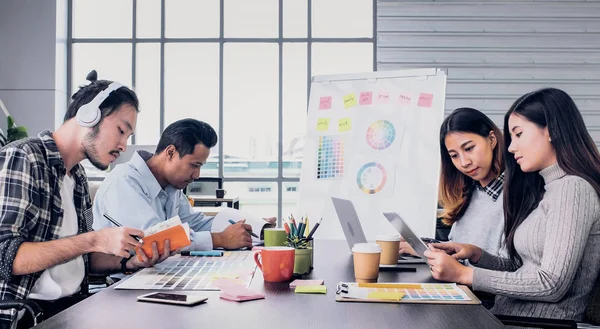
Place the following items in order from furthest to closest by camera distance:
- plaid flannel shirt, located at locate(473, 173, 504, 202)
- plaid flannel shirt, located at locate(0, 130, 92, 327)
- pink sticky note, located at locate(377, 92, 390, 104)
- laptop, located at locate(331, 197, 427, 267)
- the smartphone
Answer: pink sticky note, located at locate(377, 92, 390, 104), plaid flannel shirt, located at locate(473, 173, 504, 202), laptop, located at locate(331, 197, 427, 267), plaid flannel shirt, located at locate(0, 130, 92, 327), the smartphone

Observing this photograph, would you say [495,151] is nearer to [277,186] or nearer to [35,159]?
[35,159]

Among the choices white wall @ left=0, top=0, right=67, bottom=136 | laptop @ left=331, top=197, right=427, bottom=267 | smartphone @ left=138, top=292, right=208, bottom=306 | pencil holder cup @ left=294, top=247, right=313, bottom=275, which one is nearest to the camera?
smartphone @ left=138, top=292, right=208, bottom=306

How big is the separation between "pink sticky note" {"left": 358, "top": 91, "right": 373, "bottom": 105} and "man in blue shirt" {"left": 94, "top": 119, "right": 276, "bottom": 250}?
117cm

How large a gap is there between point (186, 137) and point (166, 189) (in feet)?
0.95

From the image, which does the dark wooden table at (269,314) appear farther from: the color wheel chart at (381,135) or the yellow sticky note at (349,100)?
the yellow sticky note at (349,100)

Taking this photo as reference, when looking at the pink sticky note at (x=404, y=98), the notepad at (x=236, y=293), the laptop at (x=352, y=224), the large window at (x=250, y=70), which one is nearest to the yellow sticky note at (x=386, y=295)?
the notepad at (x=236, y=293)

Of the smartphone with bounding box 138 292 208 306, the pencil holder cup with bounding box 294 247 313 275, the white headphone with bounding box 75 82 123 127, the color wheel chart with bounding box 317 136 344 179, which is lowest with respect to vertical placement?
the smartphone with bounding box 138 292 208 306

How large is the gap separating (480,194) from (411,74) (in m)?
1.20

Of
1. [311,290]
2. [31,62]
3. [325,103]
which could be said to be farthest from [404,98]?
[31,62]

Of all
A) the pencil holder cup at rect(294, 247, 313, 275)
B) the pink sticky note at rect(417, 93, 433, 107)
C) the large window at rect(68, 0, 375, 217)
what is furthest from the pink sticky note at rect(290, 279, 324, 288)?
the large window at rect(68, 0, 375, 217)

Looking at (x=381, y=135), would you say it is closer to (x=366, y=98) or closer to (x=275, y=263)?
(x=366, y=98)

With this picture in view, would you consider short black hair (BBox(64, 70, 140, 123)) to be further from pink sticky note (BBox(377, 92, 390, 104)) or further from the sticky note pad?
pink sticky note (BBox(377, 92, 390, 104))

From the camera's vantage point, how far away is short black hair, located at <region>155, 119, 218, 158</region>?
2.56 meters

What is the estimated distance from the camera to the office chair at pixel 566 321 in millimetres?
1425
